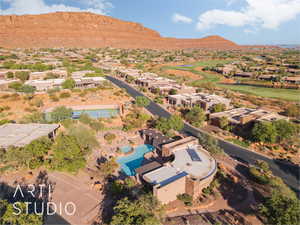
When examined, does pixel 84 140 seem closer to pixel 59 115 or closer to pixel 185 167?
pixel 59 115

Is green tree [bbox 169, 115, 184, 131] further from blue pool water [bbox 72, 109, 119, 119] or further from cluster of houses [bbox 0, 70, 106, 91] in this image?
cluster of houses [bbox 0, 70, 106, 91]

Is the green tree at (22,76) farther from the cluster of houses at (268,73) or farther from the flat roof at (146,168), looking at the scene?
the cluster of houses at (268,73)

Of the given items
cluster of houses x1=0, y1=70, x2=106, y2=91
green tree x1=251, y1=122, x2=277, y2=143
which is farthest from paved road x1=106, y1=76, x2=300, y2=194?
cluster of houses x1=0, y1=70, x2=106, y2=91

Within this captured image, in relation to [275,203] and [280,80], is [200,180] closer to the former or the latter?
[275,203]

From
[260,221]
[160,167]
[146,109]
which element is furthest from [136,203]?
[146,109]

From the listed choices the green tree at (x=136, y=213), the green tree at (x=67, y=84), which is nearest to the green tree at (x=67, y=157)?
the green tree at (x=136, y=213)

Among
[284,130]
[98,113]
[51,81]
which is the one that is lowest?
[98,113]

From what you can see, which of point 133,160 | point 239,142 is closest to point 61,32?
point 133,160
